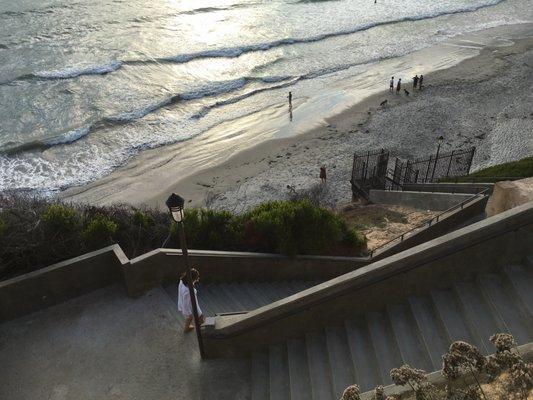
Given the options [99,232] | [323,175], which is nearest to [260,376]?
[99,232]

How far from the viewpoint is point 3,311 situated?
9.20 m

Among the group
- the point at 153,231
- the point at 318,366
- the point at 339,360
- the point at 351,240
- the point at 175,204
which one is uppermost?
the point at 175,204

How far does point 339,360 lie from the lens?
7.34m

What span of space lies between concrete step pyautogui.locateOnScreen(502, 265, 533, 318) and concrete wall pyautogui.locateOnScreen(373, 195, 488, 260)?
3.74 meters

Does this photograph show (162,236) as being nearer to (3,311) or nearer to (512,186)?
(3,311)

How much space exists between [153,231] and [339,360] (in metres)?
5.55

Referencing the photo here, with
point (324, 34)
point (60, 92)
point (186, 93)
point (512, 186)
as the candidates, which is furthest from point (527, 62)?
point (60, 92)

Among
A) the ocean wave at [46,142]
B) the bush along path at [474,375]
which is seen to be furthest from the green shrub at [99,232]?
the ocean wave at [46,142]

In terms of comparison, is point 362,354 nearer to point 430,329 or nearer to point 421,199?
point 430,329

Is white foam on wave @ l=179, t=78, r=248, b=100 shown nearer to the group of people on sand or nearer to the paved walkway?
the group of people on sand

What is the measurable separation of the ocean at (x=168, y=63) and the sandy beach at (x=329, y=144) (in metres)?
1.66

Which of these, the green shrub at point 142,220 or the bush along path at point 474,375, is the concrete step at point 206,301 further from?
the bush along path at point 474,375

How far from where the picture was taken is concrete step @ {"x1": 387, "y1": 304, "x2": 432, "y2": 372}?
6.75 meters

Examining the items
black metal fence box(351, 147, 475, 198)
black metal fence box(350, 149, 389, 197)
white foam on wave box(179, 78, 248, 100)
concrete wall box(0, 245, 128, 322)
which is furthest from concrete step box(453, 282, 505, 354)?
white foam on wave box(179, 78, 248, 100)
